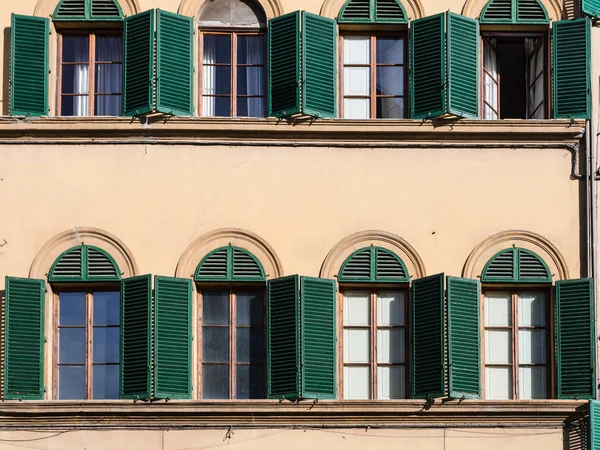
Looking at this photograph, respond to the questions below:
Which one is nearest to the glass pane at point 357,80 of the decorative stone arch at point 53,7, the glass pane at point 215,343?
the decorative stone arch at point 53,7

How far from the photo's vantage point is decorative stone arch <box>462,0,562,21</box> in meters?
25.0

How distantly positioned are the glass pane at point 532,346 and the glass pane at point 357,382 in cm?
187

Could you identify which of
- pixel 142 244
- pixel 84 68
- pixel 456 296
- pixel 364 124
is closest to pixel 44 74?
pixel 84 68

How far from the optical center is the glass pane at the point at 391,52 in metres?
25.1

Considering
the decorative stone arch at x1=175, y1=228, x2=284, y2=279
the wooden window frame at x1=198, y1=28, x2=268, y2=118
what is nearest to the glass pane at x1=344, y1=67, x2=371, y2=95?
the wooden window frame at x1=198, y1=28, x2=268, y2=118

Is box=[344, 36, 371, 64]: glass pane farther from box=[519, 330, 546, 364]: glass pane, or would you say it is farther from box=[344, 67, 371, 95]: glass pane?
box=[519, 330, 546, 364]: glass pane

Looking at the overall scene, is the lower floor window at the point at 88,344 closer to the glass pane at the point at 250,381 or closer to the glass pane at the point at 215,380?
the glass pane at the point at 215,380

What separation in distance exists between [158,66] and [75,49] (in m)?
1.28

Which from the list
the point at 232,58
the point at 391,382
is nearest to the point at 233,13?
the point at 232,58

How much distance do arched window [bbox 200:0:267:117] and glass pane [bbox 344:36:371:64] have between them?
1.03m

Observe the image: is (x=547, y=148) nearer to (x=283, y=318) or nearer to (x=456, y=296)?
(x=456, y=296)

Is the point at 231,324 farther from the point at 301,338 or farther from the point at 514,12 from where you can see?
the point at 514,12

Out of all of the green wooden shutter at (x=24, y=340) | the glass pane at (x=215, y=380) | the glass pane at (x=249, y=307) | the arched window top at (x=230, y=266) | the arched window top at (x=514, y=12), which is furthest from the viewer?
the arched window top at (x=514, y=12)

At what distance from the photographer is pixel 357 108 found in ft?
81.8
